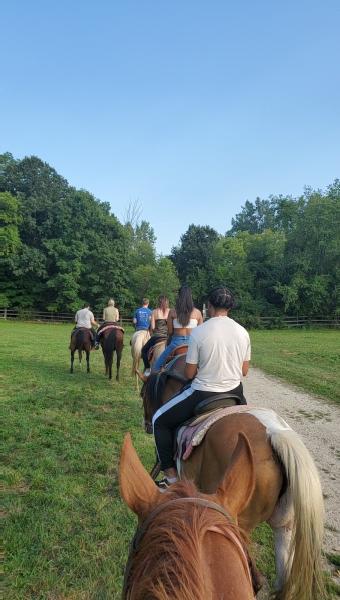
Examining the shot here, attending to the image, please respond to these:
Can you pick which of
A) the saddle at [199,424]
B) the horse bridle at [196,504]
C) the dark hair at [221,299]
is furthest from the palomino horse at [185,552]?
the dark hair at [221,299]

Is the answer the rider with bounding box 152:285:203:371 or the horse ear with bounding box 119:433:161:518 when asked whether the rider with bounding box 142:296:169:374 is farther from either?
the horse ear with bounding box 119:433:161:518

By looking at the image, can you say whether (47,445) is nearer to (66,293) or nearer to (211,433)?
(211,433)

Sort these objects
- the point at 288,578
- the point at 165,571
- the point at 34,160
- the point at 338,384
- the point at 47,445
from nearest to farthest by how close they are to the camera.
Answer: the point at 165,571, the point at 288,578, the point at 47,445, the point at 338,384, the point at 34,160

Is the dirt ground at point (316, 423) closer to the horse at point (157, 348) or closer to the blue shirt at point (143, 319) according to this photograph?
the horse at point (157, 348)

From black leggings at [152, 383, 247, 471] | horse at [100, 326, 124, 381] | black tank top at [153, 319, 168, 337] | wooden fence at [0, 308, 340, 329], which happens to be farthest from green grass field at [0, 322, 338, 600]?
wooden fence at [0, 308, 340, 329]

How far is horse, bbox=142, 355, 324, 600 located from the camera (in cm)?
225

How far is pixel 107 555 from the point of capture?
338 cm

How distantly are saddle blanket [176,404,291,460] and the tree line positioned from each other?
116ft

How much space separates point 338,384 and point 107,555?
9.53m

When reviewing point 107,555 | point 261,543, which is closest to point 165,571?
point 107,555

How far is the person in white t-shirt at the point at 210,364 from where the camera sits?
335 cm

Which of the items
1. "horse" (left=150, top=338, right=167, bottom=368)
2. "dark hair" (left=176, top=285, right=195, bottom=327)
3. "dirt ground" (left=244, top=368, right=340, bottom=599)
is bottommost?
"dirt ground" (left=244, top=368, right=340, bottom=599)

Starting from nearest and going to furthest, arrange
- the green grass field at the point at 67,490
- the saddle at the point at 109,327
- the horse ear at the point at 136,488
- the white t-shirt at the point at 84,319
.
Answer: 1. the horse ear at the point at 136,488
2. the green grass field at the point at 67,490
3. the saddle at the point at 109,327
4. the white t-shirt at the point at 84,319

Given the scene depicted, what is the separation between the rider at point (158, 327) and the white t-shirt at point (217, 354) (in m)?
3.85
